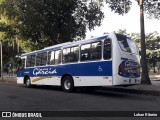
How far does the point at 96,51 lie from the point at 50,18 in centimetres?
1313

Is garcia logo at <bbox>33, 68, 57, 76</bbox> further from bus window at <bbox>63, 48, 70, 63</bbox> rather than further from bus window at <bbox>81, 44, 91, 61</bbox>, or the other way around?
bus window at <bbox>81, 44, 91, 61</bbox>

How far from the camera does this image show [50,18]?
27.2 metres

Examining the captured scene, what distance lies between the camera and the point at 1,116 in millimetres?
8453

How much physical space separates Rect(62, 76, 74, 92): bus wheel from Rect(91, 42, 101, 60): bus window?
8.25 ft

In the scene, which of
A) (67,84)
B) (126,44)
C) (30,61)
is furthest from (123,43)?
(30,61)

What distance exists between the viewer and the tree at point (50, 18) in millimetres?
26344

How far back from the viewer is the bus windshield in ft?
48.4

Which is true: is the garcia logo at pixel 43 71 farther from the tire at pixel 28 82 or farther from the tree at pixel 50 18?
the tree at pixel 50 18

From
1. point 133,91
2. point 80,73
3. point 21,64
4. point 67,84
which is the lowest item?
point 133,91

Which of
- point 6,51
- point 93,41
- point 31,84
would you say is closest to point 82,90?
point 93,41

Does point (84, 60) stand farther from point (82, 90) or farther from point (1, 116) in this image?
point (1, 116)

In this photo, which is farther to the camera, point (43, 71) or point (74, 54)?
point (43, 71)

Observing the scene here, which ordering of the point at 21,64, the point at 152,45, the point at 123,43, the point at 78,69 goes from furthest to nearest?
the point at 152,45, the point at 21,64, the point at 78,69, the point at 123,43

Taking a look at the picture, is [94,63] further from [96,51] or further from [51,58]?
[51,58]
